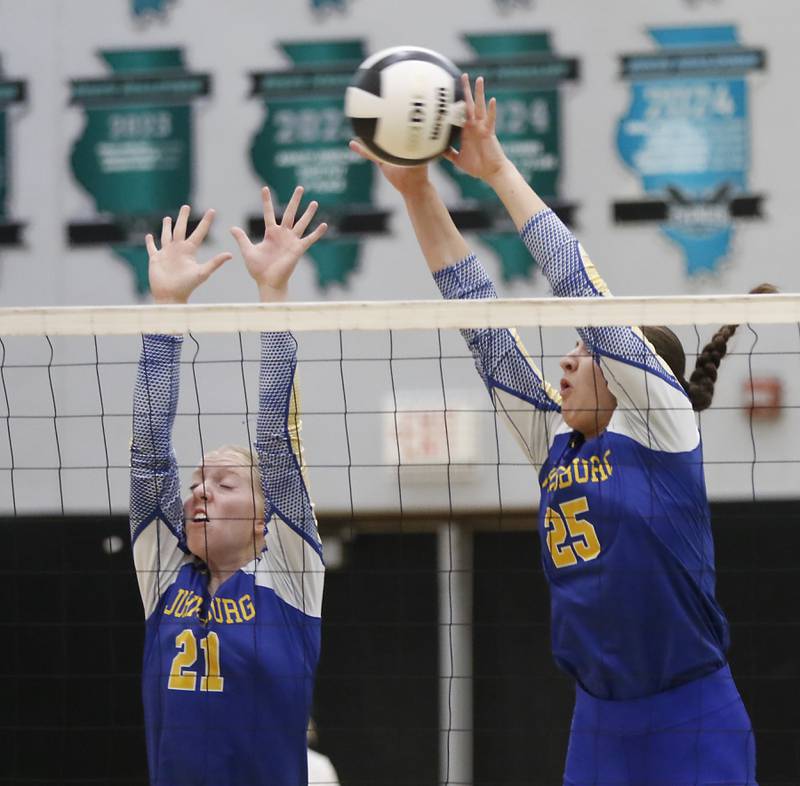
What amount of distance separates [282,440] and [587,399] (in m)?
0.73

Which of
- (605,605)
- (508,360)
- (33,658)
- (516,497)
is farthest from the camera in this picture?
(33,658)

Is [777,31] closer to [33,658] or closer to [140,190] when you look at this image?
[140,190]

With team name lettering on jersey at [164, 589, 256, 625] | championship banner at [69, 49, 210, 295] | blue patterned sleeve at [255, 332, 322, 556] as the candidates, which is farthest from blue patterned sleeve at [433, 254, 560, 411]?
championship banner at [69, 49, 210, 295]

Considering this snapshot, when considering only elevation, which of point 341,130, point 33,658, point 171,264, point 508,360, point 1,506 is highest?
point 341,130

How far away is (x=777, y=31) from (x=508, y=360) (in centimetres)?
365

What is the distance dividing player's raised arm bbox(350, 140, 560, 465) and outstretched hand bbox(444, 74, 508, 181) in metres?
0.19

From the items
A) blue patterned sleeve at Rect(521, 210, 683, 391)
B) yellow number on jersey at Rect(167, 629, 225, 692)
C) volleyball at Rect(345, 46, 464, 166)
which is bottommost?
yellow number on jersey at Rect(167, 629, 225, 692)

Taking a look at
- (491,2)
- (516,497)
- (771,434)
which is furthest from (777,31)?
(516,497)

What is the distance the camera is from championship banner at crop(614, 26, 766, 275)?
658 cm

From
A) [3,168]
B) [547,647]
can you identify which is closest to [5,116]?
[3,168]

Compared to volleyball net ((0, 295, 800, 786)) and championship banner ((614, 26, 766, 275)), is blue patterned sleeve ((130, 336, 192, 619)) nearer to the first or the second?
volleyball net ((0, 295, 800, 786))

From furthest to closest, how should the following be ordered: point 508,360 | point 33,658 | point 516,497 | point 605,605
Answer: point 33,658, point 516,497, point 508,360, point 605,605

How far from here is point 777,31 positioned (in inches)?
259

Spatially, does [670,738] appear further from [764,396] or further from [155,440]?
[764,396]
